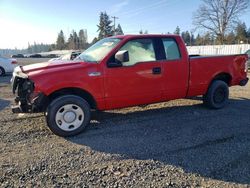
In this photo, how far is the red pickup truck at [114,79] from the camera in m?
5.07

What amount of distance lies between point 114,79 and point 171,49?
171 cm

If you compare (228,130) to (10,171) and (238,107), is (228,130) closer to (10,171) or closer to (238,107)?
(238,107)

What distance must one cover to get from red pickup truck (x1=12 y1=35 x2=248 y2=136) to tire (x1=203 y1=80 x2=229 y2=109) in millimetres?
26

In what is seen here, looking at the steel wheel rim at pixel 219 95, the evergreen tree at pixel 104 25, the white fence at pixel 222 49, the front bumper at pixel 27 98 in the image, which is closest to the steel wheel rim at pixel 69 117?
the front bumper at pixel 27 98

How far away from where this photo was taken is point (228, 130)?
5.42 meters

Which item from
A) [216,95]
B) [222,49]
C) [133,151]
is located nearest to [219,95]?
[216,95]

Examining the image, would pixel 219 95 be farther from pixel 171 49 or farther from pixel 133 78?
pixel 133 78

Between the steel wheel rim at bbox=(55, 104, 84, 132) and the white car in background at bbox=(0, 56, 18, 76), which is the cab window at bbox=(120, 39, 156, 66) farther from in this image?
the white car in background at bbox=(0, 56, 18, 76)

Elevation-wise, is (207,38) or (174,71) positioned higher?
(207,38)

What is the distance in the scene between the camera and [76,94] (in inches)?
214

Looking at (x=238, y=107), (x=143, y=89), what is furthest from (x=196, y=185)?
(x=238, y=107)

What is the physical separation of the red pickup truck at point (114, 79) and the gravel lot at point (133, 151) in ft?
1.61

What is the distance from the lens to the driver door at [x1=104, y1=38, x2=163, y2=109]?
5.55 meters

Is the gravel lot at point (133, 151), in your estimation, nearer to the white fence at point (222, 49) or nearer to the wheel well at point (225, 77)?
the wheel well at point (225, 77)
